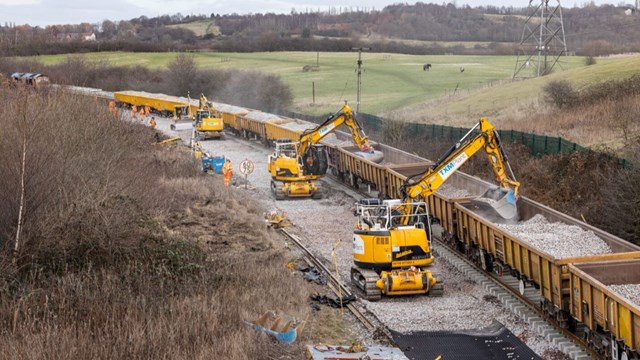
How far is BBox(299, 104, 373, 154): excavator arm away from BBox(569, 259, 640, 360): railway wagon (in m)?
17.9

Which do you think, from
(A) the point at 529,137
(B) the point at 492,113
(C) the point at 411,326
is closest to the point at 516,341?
(C) the point at 411,326

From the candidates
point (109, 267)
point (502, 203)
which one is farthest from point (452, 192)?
point (109, 267)

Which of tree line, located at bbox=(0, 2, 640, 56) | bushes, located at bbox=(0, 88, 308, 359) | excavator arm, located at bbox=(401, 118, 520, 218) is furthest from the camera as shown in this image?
tree line, located at bbox=(0, 2, 640, 56)

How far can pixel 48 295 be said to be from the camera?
1639 centimetres

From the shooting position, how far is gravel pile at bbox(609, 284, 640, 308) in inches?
602

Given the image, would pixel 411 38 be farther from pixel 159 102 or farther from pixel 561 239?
pixel 561 239

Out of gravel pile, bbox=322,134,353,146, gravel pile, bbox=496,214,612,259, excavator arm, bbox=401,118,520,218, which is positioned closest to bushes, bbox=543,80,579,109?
gravel pile, bbox=322,134,353,146

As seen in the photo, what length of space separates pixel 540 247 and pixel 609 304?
14.8ft

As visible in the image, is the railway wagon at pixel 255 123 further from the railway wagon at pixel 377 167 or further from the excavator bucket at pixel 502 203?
the excavator bucket at pixel 502 203

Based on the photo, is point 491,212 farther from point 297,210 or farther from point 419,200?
point 297,210

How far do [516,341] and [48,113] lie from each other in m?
13.6

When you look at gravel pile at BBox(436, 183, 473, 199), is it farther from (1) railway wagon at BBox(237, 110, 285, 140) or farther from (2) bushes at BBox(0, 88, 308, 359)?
(1) railway wagon at BBox(237, 110, 285, 140)

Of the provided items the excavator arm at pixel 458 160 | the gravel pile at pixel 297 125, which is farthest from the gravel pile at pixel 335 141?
the excavator arm at pixel 458 160

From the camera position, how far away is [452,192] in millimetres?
28078
